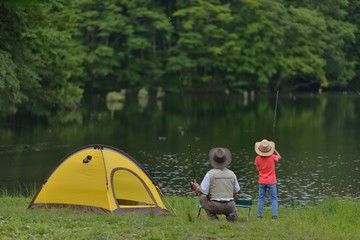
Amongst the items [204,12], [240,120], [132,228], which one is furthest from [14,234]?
[204,12]

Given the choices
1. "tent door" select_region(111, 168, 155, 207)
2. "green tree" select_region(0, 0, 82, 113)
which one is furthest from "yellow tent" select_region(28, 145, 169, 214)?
"green tree" select_region(0, 0, 82, 113)

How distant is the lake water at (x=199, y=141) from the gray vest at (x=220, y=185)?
6.92ft

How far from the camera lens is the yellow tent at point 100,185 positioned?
12.7m

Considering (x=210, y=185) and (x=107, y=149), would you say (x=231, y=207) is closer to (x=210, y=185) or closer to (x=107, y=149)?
(x=210, y=185)

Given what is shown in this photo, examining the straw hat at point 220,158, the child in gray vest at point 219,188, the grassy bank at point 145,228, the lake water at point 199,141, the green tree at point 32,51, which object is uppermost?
the green tree at point 32,51

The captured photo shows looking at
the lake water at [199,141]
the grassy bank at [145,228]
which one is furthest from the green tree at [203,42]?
the grassy bank at [145,228]

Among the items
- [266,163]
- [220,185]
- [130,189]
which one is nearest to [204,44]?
[130,189]

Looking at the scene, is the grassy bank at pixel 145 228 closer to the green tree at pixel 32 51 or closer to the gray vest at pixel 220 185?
the gray vest at pixel 220 185

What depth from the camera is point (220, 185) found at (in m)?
11.1

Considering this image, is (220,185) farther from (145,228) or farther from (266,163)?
(145,228)

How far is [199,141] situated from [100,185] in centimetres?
2158

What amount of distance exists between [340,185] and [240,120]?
24357 millimetres

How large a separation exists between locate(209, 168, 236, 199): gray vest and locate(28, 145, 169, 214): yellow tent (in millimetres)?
2076

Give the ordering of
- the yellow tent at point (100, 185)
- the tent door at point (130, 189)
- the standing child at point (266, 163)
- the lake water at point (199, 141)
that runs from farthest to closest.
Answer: the lake water at point (199, 141), the tent door at point (130, 189), the yellow tent at point (100, 185), the standing child at point (266, 163)
